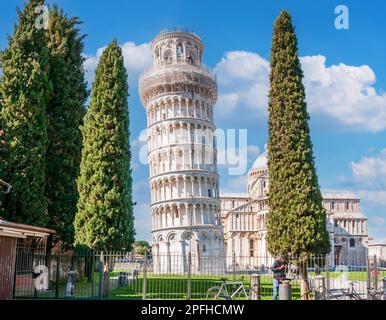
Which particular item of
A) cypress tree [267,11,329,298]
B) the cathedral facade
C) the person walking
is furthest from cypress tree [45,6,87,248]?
the cathedral facade

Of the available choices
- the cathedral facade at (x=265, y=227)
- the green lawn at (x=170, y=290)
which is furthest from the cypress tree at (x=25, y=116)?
the cathedral facade at (x=265, y=227)

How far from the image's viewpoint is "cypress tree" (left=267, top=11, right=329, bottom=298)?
22.4 m

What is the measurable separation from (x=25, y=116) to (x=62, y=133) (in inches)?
149

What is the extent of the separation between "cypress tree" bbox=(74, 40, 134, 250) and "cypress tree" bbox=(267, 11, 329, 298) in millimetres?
7764

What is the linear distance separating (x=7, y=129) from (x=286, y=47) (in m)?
15.5

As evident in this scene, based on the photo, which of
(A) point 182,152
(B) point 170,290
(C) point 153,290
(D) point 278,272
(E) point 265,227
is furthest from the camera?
(E) point 265,227

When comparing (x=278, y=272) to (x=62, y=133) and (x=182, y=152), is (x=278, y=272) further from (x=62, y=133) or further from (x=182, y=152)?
(x=182, y=152)

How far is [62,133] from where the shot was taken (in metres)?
26.3

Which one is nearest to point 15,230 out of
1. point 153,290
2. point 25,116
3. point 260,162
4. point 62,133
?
point 25,116

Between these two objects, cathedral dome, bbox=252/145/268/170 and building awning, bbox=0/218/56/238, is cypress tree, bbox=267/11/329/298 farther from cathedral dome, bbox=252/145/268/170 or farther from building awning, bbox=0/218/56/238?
cathedral dome, bbox=252/145/268/170

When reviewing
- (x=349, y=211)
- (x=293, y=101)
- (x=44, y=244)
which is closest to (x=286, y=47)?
(x=293, y=101)

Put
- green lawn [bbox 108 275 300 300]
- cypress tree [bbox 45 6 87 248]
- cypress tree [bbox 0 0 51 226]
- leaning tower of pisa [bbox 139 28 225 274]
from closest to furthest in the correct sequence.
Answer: green lawn [bbox 108 275 300 300]
cypress tree [bbox 0 0 51 226]
cypress tree [bbox 45 6 87 248]
leaning tower of pisa [bbox 139 28 225 274]
